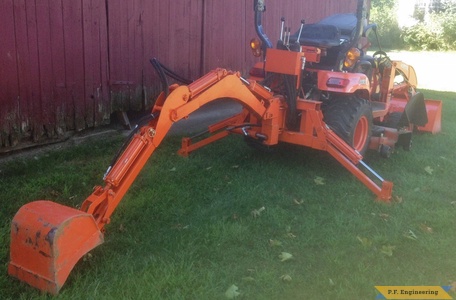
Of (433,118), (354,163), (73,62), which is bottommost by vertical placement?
(433,118)

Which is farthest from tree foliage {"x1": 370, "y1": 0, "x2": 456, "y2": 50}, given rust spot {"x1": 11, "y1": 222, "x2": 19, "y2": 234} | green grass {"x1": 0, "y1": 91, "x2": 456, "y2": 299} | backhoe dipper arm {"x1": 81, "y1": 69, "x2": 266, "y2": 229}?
rust spot {"x1": 11, "y1": 222, "x2": 19, "y2": 234}

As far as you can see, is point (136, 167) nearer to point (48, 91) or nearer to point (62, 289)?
point (62, 289)

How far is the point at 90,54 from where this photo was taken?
6.76 meters

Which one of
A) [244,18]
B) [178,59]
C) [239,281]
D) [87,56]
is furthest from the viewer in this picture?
[244,18]

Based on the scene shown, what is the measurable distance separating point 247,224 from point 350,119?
77.0 inches

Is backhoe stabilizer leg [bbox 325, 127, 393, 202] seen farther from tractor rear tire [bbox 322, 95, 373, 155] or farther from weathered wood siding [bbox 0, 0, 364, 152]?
weathered wood siding [bbox 0, 0, 364, 152]

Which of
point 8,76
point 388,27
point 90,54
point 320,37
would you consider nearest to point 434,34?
point 388,27

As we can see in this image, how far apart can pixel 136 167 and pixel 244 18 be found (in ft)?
20.1

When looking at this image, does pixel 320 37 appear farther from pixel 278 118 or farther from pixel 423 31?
pixel 423 31

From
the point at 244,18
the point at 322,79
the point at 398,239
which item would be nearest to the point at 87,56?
the point at 322,79

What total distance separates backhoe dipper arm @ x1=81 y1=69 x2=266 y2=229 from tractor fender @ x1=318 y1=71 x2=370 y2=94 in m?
1.08

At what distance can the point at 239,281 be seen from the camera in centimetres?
379

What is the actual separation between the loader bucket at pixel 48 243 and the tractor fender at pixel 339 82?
3.12 metres

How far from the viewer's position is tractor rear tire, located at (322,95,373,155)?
5.88m
